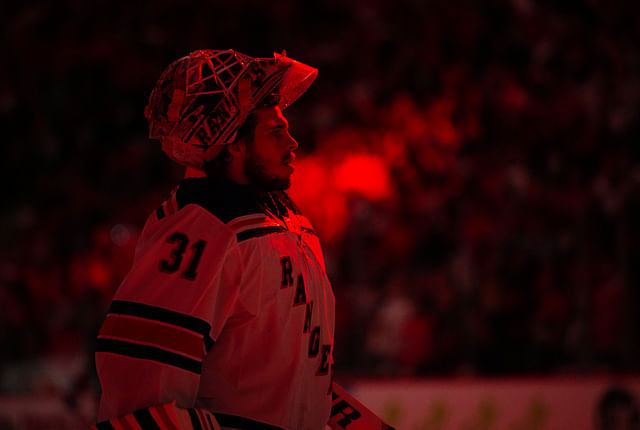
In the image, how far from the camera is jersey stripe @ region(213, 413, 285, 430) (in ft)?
5.09

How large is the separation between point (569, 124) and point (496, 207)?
1.23 metres

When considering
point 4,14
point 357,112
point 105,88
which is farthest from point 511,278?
point 4,14

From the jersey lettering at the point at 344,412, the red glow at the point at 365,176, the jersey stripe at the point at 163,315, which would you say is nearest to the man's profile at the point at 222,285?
the jersey stripe at the point at 163,315

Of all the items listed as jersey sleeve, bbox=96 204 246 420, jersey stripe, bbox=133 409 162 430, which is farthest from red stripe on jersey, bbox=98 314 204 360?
jersey stripe, bbox=133 409 162 430

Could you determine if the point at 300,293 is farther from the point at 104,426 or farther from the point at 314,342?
the point at 104,426

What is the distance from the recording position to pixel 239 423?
1.56 metres

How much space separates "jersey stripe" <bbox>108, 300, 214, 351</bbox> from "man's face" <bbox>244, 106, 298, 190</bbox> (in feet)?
1.07

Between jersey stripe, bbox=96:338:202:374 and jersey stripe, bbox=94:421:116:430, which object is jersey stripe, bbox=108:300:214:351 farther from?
jersey stripe, bbox=94:421:116:430

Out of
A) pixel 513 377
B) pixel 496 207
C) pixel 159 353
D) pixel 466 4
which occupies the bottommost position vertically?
pixel 513 377

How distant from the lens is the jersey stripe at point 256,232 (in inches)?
62.2

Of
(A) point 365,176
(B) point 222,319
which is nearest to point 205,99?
(B) point 222,319

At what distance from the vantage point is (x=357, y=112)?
31.5 feet

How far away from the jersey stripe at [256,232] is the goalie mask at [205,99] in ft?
0.53

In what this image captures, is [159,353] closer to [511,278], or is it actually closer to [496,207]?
[511,278]
